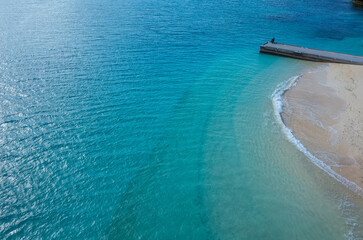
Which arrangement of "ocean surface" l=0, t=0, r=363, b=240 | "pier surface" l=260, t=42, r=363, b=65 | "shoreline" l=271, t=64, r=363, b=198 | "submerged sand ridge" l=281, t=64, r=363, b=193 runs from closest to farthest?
1. "ocean surface" l=0, t=0, r=363, b=240
2. "shoreline" l=271, t=64, r=363, b=198
3. "submerged sand ridge" l=281, t=64, r=363, b=193
4. "pier surface" l=260, t=42, r=363, b=65

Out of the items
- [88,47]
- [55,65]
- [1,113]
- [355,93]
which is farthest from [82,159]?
[355,93]

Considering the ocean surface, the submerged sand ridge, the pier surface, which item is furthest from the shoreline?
the pier surface

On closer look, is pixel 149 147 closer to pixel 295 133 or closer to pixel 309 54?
pixel 295 133

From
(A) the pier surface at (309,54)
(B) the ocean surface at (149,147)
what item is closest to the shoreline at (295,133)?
(B) the ocean surface at (149,147)

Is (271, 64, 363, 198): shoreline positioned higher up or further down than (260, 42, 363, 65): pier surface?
further down

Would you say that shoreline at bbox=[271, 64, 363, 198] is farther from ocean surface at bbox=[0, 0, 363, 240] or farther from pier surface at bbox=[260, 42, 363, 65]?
pier surface at bbox=[260, 42, 363, 65]

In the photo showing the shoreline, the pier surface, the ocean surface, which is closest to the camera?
the ocean surface
